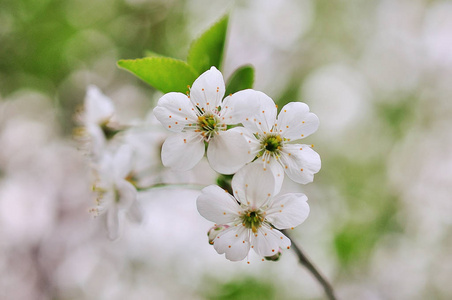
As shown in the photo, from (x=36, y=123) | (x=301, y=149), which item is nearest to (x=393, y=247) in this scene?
(x=301, y=149)

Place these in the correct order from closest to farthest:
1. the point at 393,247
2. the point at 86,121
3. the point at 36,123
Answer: the point at 86,121
the point at 393,247
the point at 36,123

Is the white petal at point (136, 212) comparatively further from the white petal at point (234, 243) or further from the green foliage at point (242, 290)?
the green foliage at point (242, 290)

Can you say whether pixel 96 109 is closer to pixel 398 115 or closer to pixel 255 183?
pixel 255 183

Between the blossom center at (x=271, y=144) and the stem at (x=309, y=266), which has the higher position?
the blossom center at (x=271, y=144)

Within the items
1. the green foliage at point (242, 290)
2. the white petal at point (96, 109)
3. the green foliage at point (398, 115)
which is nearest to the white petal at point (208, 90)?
the white petal at point (96, 109)

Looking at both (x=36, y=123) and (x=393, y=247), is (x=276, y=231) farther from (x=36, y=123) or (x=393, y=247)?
(x=36, y=123)

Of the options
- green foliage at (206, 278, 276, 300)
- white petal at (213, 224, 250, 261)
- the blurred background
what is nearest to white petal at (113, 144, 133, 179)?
white petal at (213, 224, 250, 261)
